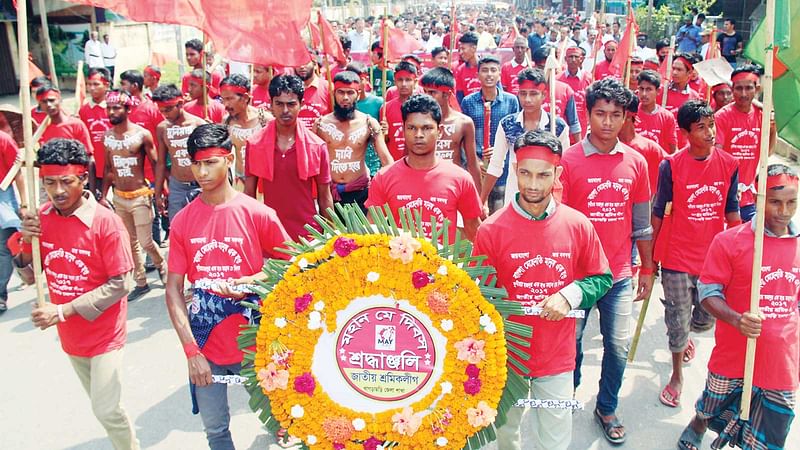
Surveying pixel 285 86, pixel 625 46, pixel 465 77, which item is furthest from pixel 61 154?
pixel 465 77

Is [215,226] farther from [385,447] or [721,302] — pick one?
[721,302]

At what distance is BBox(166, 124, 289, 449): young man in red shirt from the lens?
377cm

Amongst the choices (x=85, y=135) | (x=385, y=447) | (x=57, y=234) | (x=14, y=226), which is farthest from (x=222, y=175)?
(x=85, y=135)

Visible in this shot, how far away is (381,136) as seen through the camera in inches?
254

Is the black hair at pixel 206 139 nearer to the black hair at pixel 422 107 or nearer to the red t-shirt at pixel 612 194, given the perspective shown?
the black hair at pixel 422 107

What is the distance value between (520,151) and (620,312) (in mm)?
1523

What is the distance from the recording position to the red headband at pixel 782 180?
3809 millimetres

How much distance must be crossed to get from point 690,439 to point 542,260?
183cm

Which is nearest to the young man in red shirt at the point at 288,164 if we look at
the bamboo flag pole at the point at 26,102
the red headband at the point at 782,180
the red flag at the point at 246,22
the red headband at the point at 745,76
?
the red flag at the point at 246,22

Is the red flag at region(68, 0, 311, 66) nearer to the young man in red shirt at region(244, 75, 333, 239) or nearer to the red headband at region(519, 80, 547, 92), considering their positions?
the young man in red shirt at region(244, 75, 333, 239)

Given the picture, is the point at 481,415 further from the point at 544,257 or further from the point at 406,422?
the point at 544,257

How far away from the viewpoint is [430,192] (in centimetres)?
458

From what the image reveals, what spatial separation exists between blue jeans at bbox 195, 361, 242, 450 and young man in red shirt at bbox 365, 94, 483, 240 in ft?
4.42

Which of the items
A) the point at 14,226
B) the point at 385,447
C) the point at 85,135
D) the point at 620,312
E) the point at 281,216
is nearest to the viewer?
the point at 385,447
